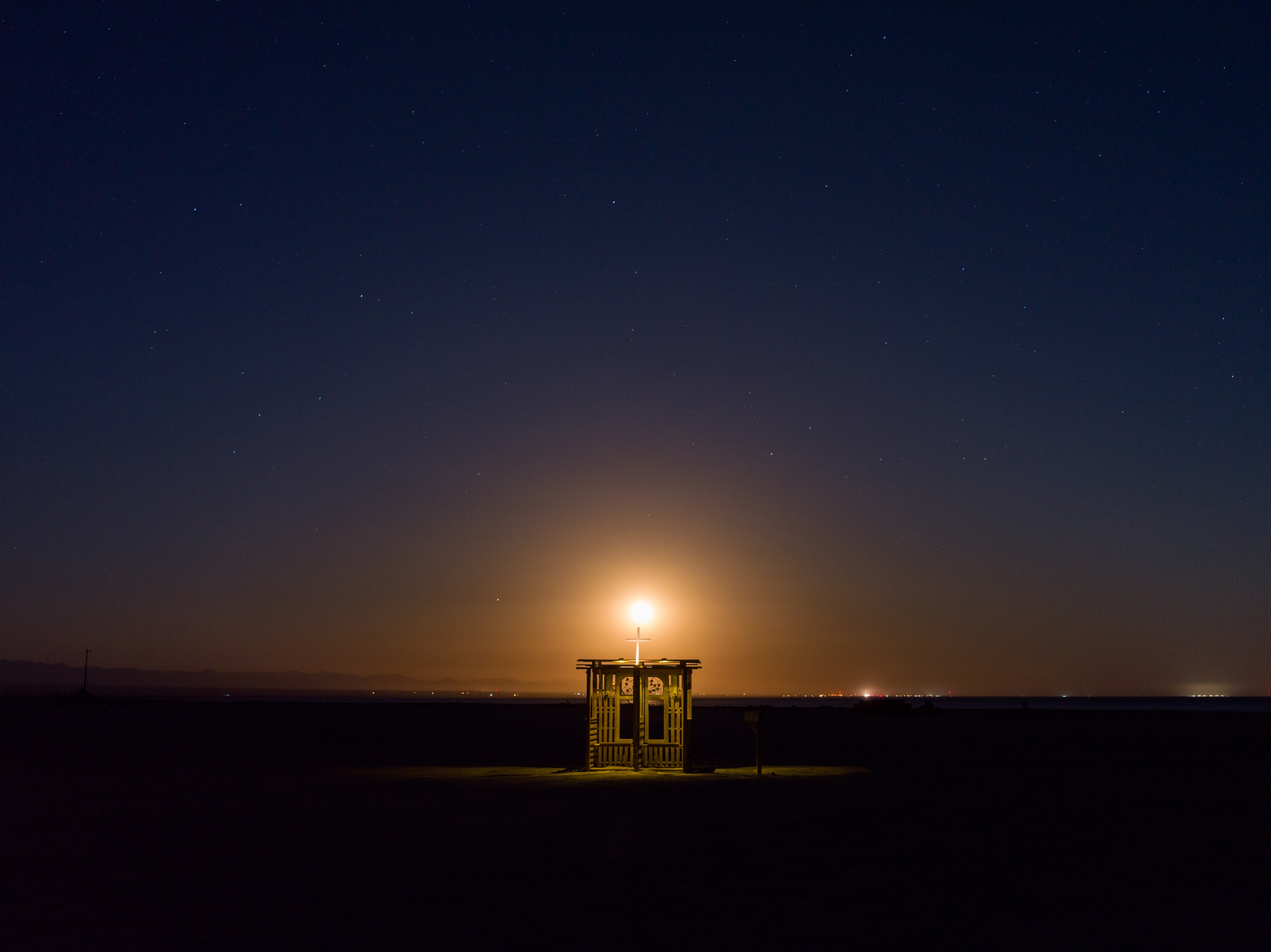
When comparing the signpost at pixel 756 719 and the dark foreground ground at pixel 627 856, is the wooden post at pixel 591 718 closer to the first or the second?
the dark foreground ground at pixel 627 856

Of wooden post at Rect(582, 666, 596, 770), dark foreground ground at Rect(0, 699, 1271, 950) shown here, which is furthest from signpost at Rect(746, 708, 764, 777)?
wooden post at Rect(582, 666, 596, 770)

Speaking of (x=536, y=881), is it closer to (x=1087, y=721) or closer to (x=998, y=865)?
(x=998, y=865)

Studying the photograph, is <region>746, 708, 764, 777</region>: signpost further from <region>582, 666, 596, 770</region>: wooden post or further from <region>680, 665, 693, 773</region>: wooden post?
<region>582, 666, 596, 770</region>: wooden post

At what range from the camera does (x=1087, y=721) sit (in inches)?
2744

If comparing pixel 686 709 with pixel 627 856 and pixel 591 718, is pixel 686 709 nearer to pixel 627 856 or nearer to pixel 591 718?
pixel 591 718

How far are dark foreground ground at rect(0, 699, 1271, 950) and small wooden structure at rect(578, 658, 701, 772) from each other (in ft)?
4.28

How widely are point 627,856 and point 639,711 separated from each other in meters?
12.1

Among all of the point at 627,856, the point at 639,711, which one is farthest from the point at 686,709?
the point at 627,856

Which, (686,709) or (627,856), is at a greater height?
(686,709)

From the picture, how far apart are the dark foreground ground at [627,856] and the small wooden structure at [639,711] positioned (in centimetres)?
131

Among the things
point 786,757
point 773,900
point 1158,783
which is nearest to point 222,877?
point 773,900

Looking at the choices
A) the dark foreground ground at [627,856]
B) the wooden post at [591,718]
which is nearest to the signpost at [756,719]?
the dark foreground ground at [627,856]

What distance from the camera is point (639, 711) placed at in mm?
25516

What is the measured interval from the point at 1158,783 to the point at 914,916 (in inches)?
665
